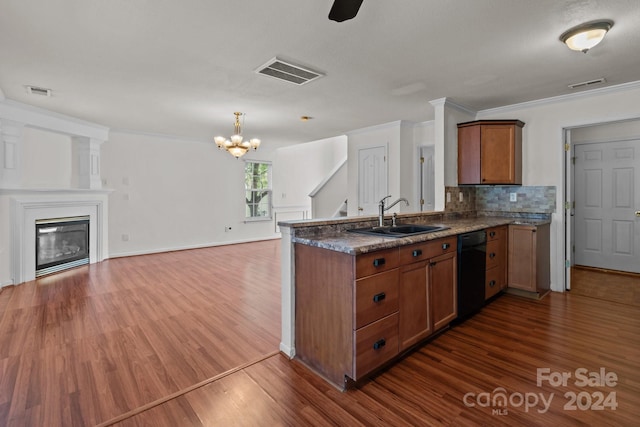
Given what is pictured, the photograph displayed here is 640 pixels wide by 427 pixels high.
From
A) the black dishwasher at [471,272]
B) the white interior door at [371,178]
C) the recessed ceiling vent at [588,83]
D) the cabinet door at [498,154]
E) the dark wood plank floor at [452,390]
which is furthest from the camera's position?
the white interior door at [371,178]

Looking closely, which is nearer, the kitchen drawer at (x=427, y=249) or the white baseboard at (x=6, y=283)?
the kitchen drawer at (x=427, y=249)

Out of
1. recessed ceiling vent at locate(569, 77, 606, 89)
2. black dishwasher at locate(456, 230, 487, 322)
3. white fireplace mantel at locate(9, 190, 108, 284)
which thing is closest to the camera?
black dishwasher at locate(456, 230, 487, 322)

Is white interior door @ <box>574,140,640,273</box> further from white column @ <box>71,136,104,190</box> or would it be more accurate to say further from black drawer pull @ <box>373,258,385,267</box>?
white column @ <box>71,136,104,190</box>

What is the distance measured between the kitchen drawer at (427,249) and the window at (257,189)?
590cm

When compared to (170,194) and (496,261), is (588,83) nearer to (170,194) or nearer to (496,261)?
(496,261)

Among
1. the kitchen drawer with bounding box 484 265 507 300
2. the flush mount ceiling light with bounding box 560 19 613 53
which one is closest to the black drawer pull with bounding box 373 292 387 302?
the kitchen drawer with bounding box 484 265 507 300

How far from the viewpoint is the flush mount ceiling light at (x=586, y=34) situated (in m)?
2.21

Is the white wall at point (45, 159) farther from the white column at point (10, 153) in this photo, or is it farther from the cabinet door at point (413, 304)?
the cabinet door at point (413, 304)

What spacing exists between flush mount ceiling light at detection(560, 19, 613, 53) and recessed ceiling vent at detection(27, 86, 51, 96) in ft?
16.7

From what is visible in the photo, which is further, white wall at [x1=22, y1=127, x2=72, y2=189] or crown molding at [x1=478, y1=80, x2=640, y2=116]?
white wall at [x1=22, y1=127, x2=72, y2=189]

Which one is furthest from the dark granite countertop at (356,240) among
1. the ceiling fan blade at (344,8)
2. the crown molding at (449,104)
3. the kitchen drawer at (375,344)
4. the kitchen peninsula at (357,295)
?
the crown molding at (449,104)

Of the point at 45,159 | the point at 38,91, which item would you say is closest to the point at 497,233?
the point at 38,91

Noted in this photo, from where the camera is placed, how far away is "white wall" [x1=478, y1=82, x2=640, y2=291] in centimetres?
350

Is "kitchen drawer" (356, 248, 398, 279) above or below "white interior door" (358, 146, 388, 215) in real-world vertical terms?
below
